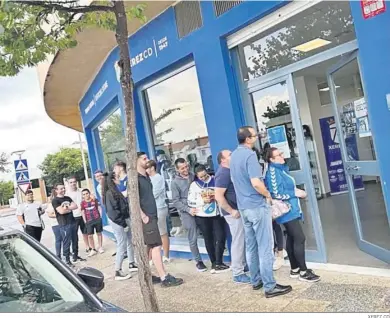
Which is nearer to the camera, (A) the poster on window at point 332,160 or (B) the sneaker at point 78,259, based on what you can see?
(B) the sneaker at point 78,259

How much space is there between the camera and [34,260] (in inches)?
113

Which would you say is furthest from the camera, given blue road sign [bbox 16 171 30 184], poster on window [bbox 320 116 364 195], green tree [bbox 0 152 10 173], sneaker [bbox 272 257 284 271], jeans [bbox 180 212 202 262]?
green tree [bbox 0 152 10 173]

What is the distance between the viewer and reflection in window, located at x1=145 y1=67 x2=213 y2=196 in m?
6.75

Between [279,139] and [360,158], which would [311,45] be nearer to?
[279,139]

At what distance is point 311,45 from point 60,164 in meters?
52.7

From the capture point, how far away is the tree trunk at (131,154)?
12.6 feet

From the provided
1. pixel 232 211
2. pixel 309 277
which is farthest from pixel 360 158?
pixel 232 211

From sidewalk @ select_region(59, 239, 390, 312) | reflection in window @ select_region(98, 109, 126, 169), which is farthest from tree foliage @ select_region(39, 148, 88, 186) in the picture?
sidewalk @ select_region(59, 239, 390, 312)

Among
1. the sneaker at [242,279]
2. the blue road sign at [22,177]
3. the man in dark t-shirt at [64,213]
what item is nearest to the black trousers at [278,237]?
the sneaker at [242,279]

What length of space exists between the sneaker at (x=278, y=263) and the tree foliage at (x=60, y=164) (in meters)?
48.8

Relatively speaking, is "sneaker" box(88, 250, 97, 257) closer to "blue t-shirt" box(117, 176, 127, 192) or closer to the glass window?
"blue t-shirt" box(117, 176, 127, 192)

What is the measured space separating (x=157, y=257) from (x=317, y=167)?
23.3ft

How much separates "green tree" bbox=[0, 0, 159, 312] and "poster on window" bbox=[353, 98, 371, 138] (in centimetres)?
253

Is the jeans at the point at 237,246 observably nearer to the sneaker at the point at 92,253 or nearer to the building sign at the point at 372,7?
the building sign at the point at 372,7
